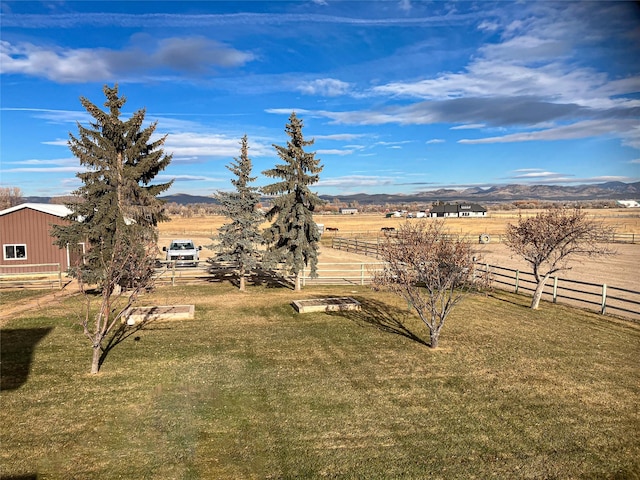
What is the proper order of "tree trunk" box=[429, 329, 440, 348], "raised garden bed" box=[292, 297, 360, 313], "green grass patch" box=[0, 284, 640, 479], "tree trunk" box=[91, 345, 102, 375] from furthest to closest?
1. "raised garden bed" box=[292, 297, 360, 313]
2. "tree trunk" box=[429, 329, 440, 348]
3. "tree trunk" box=[91, 345, 102, 375]
4. "green grass patch" box=[0, 284, 640, 479]

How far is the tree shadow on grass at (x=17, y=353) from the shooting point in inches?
370

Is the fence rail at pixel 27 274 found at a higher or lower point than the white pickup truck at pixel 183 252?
lower

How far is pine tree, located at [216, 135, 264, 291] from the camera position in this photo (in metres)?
20.4

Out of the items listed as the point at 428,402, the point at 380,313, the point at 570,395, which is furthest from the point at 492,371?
the point at 380,313

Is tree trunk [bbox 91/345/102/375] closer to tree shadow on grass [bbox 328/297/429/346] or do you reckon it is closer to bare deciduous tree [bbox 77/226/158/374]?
bare deciduous tree [bbox 77/226/158/374]

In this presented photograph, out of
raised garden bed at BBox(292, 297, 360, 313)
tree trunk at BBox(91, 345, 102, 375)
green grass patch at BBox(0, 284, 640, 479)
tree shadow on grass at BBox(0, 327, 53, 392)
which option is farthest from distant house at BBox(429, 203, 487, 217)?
tree trunk at BBox(91, 345, 102, 375)

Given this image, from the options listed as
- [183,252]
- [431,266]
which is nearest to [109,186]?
[183,252]

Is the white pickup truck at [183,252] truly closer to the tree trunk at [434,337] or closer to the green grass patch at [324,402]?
the green grass patch at [324,402]

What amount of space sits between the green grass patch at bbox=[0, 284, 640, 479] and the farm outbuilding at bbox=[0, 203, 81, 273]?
14114 millimetres

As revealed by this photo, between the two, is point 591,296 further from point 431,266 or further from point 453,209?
point 453,209

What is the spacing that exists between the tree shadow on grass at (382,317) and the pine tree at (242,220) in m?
6.24

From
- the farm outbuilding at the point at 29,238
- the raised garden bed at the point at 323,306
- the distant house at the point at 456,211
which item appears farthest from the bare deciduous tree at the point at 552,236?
the distant house at the point at 456,211

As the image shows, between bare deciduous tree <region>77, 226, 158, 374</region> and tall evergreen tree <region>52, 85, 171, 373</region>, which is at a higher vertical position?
tall evergreen tree <region>52, 85, 171, 373</region>

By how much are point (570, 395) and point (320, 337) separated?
6.64 meters
